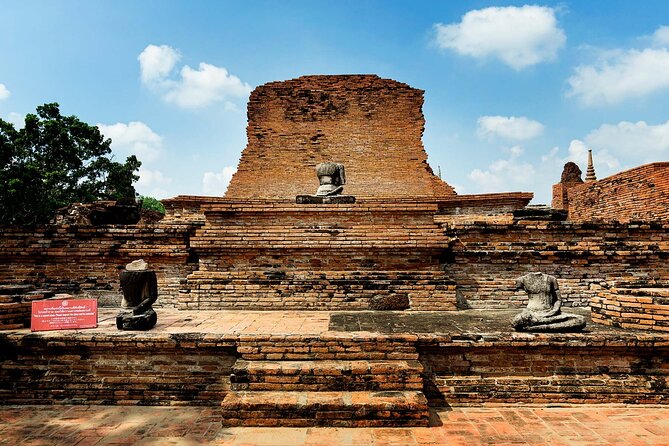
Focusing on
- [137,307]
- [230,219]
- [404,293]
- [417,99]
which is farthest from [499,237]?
[417,99]

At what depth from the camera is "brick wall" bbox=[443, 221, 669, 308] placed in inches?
269

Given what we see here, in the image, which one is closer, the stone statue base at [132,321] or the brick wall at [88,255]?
the stone statue base at [132,321]

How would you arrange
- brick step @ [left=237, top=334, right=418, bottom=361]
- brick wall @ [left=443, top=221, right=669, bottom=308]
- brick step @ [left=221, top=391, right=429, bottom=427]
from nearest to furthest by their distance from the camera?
brick step @ [left=221, top=391, right=429, bottom=427], brick step @ [left=237, top=334, right=418, bottom=361], brick wall @ [left=443, top=221, right=669, bottom=308]

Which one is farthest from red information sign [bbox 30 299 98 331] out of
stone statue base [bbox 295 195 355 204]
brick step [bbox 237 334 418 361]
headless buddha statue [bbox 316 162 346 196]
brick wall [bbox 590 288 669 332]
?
brick wall [bbox 590 288 669 332]

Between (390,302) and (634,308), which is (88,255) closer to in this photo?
(390,302)

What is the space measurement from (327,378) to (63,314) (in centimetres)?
311

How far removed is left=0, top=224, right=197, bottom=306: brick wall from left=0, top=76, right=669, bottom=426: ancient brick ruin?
3 centimetres

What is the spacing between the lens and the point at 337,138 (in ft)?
43.4

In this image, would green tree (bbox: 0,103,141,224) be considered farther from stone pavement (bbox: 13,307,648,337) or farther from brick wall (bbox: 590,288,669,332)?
brick wall (bbox: 590,288,669,332)

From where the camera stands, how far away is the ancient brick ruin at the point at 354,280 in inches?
160

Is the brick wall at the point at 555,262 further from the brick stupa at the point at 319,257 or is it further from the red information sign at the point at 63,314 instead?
the red information sign at the point at 63,314

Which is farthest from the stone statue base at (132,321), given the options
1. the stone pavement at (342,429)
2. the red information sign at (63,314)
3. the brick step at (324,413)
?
the brick step at (324,413)

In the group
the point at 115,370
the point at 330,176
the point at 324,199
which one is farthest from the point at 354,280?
the point at 115,370

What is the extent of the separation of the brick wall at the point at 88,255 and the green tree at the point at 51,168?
9.12 meters
